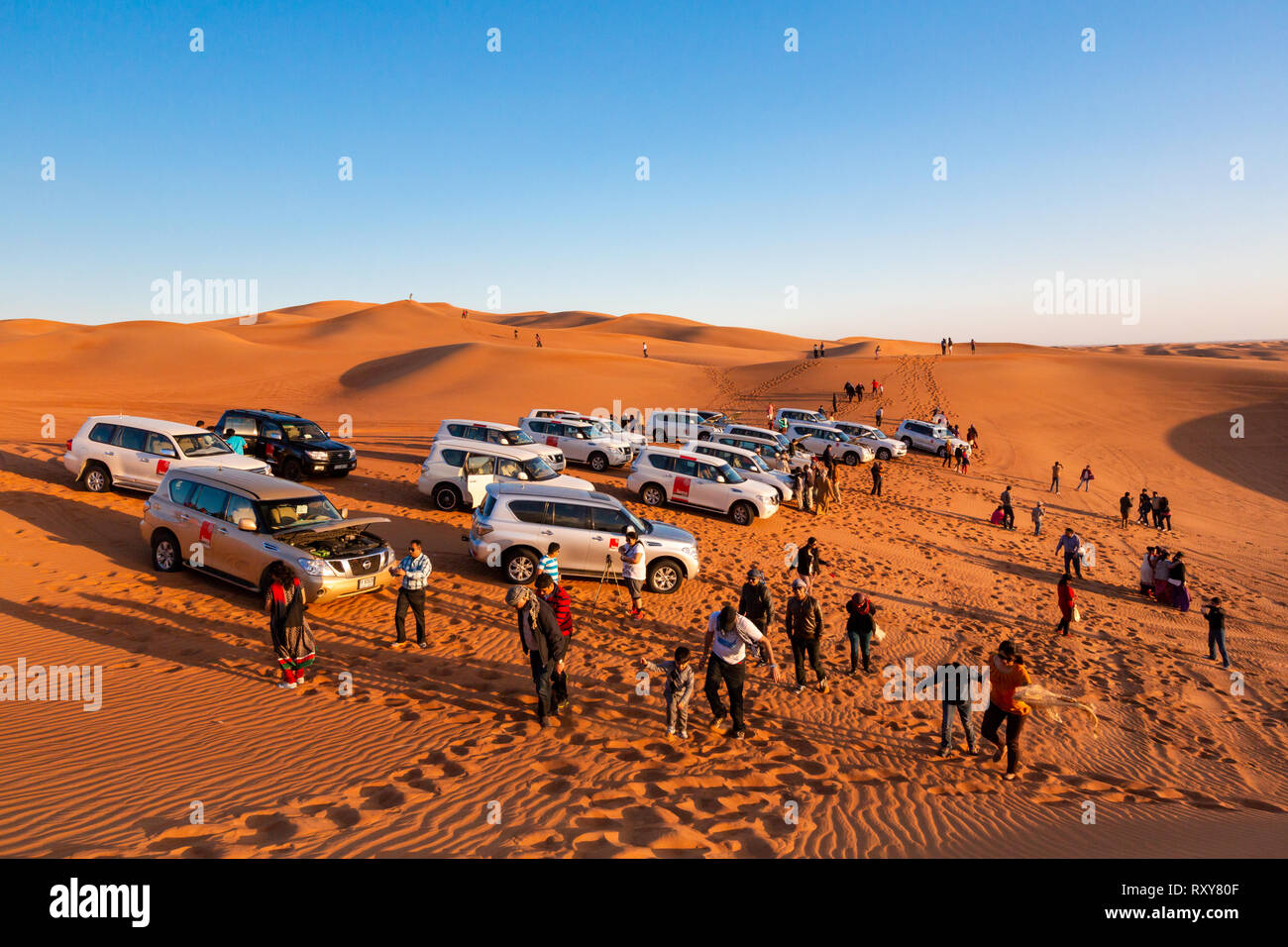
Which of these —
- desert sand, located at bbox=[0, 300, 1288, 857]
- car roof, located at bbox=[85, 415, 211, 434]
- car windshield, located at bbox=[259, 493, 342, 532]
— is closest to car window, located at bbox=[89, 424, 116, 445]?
car roof, located at bbox=[85, 415, 211, 434]

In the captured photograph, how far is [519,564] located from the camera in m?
12.6

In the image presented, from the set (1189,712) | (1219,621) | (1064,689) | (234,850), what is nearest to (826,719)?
(1064,689)

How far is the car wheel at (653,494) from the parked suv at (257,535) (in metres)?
9.22

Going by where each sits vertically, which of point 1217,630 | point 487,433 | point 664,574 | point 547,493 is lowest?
point 1217,630

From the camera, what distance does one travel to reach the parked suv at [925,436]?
109 ft

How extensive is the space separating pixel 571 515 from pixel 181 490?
6727 millimetres

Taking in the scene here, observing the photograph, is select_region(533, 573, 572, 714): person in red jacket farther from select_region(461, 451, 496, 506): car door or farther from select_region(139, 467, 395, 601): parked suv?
select_region(461, 451, 496, 506): car door

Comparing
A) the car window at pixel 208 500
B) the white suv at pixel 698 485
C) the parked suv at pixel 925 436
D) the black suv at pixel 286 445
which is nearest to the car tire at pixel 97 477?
the black suv at pixel 286 445

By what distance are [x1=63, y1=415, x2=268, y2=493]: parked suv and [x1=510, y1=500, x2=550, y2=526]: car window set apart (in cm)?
670

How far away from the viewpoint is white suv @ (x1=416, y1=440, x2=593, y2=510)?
1692 centimetres

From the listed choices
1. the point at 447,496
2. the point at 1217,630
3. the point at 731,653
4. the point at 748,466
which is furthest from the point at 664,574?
the point at 1217,630

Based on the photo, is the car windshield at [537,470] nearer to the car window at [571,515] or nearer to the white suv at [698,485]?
the white suv at [698,485]

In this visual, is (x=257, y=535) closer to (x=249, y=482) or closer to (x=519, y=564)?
(x=249, y=482)

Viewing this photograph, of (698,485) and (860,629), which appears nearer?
(860,629)
